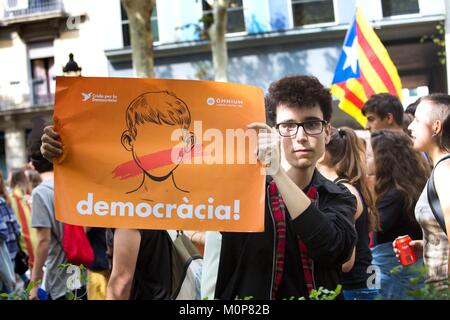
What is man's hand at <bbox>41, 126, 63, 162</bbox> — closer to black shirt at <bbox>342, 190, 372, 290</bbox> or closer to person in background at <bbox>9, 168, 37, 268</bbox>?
black shirt at <bbox>342, 190, 372, 290</bbox>

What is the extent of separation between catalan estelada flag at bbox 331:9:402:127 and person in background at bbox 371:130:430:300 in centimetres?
181

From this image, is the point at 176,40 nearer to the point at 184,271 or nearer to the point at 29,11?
the point at 29,11

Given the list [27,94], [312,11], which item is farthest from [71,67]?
[27,94]

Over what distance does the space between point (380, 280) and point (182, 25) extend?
7.76 ft

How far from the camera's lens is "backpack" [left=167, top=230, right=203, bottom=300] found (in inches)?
132

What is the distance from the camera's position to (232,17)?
11.3m

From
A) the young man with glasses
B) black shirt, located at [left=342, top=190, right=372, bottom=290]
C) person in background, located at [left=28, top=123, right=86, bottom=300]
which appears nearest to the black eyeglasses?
the young man with glasses

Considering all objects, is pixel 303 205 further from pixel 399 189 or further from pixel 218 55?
pixel 218 55

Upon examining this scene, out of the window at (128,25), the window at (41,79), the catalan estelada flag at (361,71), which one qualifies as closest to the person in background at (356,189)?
the catalan estelada flag at (361,71)

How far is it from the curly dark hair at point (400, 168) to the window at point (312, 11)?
2.32 m

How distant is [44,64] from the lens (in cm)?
737

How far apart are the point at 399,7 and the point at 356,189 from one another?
147 centimetres
